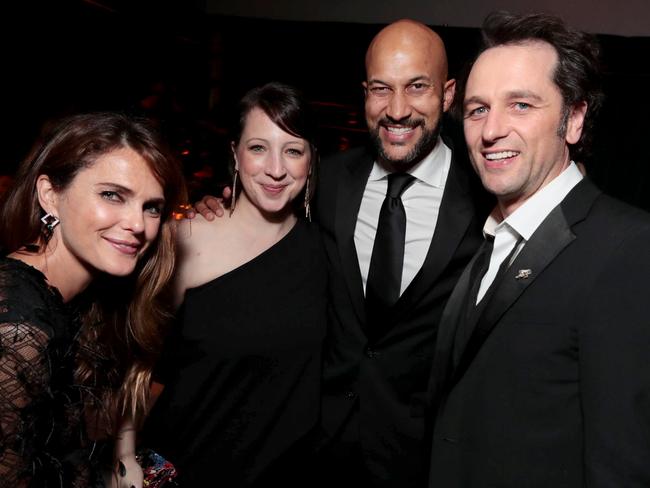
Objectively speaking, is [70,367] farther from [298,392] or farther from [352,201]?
[352,201]

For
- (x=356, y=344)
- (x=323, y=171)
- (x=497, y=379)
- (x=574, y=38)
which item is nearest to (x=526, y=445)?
(x=497, y=379)

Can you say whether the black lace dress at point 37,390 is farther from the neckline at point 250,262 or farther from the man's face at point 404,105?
the man's face at point 404,105

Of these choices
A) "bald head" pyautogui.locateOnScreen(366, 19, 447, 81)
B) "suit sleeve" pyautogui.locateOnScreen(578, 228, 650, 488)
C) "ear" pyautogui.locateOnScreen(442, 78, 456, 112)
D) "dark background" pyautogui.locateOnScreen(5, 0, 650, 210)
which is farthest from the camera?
"dark background" pyautogui.locateOnScreen(5, 0, 650, 210)

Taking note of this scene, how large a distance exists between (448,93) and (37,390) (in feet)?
6.20

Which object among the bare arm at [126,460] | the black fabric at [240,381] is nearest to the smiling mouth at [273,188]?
the black fabric at [240,381]

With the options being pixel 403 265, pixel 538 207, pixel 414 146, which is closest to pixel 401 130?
pixel 414 146

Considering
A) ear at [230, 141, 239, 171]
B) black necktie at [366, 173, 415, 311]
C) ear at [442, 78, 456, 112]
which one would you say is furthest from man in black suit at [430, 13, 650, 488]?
ear at [230, 141, 239, 171]

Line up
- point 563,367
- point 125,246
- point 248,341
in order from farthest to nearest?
point 248,341
point 125,246
point 563,367

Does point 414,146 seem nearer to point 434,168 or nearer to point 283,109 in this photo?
point 434,168

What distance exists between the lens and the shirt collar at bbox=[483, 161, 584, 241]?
1446 millimetres

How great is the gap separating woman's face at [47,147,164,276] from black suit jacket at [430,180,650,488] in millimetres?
1027

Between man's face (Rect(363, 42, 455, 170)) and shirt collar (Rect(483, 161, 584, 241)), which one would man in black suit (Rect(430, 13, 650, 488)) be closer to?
shirt collar (Rect(483, 161, 584, 241))

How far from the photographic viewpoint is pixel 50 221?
153cm

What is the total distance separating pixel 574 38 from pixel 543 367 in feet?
3.04
